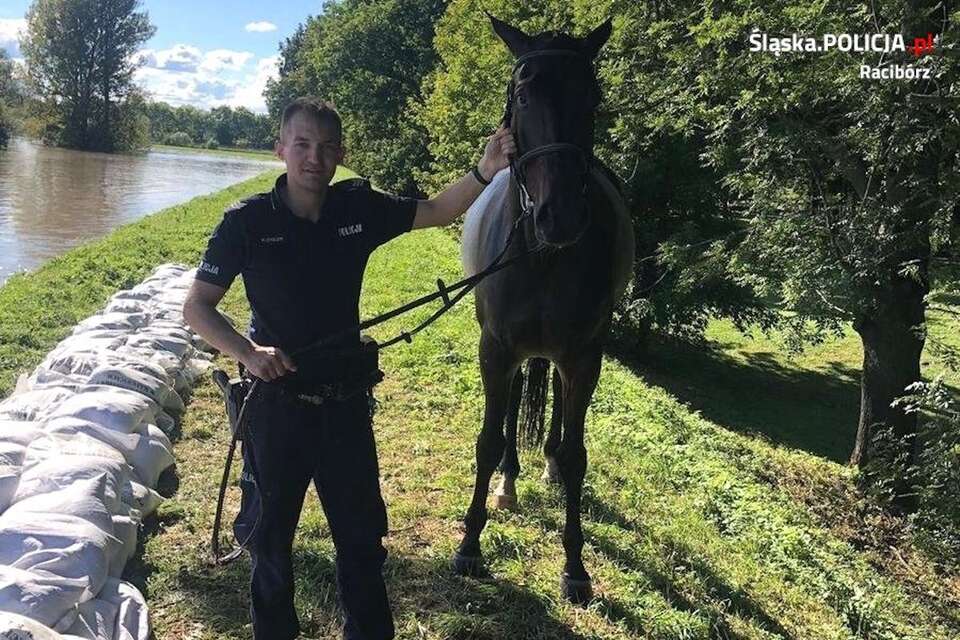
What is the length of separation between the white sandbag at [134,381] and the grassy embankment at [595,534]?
428 millimetres

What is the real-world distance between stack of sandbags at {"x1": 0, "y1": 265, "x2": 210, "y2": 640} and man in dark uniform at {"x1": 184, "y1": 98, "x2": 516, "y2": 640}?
2.52ft

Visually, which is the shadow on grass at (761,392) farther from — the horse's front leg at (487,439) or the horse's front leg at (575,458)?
the horse's front leg at (487,439)

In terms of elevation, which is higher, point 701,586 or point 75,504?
point 75,504

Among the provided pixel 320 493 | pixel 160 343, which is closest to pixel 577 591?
pixel 320 493

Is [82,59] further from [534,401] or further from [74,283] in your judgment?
[534,401]

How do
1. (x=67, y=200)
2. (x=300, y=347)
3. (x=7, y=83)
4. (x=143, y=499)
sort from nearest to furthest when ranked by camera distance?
1. (x=300, y=347)
2. (x=143, y=499)
3. (x=67, y=200)
4. (x=7, y=83)

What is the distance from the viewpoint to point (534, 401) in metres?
4.71

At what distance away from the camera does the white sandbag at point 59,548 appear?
8.70ft

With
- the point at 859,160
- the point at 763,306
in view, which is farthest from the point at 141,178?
the point at 859,160

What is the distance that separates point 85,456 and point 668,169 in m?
9.59

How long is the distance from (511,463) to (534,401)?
1.75 ft

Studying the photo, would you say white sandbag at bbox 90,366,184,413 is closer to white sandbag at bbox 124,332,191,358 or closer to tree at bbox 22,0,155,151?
white sandbag at bbox 124,332,191,358

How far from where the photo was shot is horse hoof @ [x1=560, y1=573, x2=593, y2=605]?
10.9ft

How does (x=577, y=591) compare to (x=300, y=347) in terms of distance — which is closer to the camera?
(x=300, y=347)
